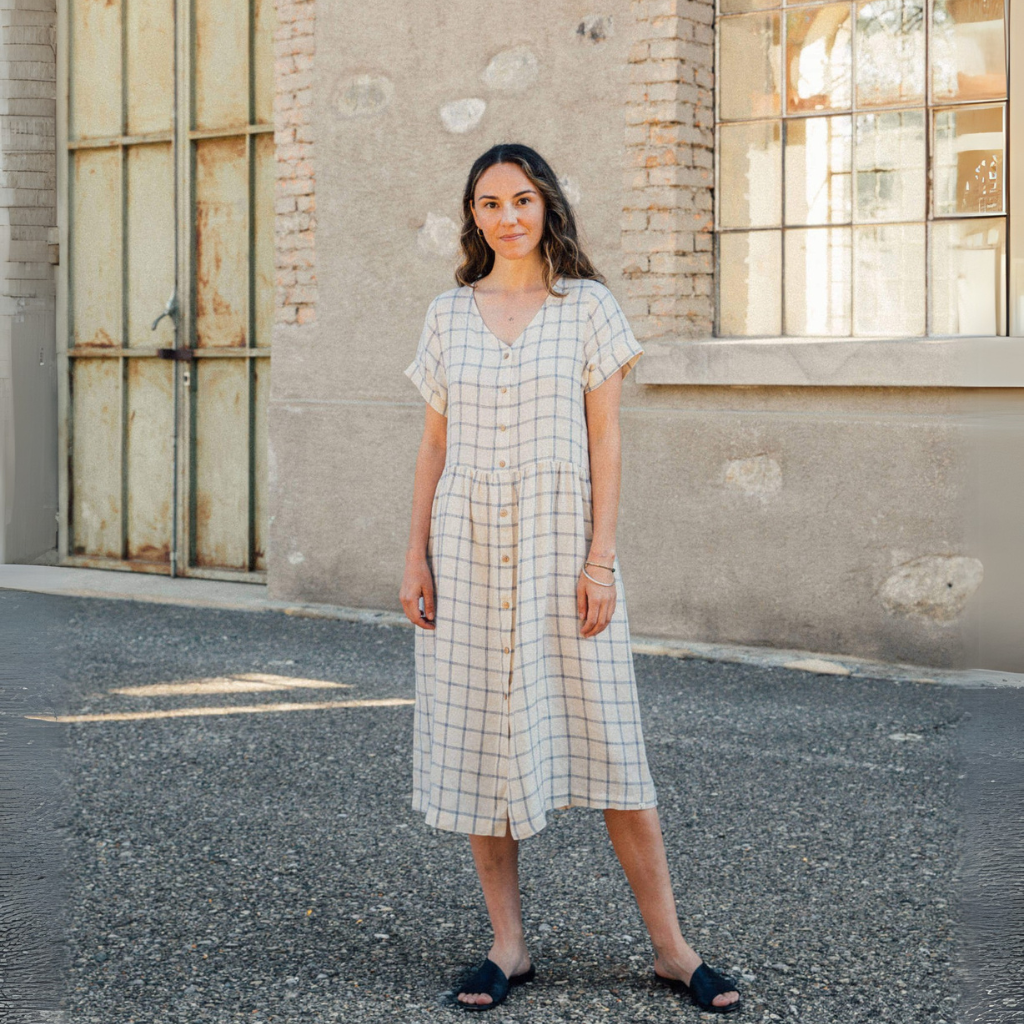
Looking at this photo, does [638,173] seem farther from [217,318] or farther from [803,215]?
[217,318]

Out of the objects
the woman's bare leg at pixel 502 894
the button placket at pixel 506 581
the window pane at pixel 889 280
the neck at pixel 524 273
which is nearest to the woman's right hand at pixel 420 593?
the button placket at pixel 506 581

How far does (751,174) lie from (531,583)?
3.93 meters

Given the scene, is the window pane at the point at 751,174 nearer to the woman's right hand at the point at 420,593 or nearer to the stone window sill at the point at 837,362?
the stone window sill at the point at 837,362

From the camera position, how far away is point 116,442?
8.34 m

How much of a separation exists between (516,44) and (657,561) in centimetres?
248

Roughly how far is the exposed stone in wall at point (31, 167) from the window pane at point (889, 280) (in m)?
4.92

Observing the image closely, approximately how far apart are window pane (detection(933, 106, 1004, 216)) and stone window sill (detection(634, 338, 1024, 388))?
2.04 feet

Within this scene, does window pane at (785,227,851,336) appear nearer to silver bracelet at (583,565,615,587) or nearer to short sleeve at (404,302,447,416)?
short sleeve at (404,302,447,416)

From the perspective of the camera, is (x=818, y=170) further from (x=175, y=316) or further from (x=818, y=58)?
(x=175, y=316)

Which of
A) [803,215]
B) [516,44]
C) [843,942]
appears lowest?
[843,942]

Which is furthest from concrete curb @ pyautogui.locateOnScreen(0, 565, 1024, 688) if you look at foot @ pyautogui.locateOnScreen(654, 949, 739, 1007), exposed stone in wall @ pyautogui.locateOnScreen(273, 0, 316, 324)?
Result: foot @ pyautogui.locateOnScreen(654, 949, 739, 1007)

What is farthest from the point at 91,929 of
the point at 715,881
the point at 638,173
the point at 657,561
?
the point at 638,173

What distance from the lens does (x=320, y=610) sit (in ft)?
22.8

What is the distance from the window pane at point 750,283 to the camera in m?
6.06
